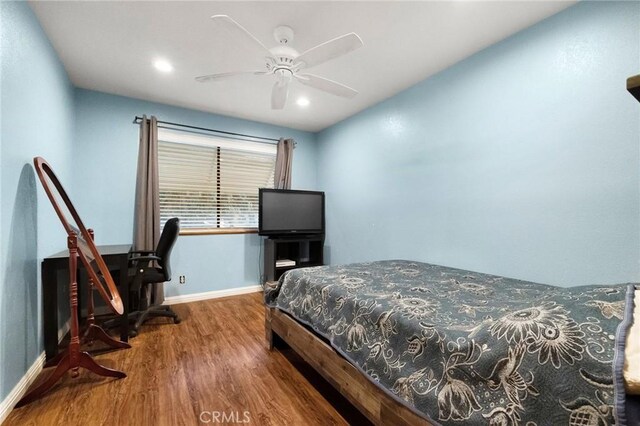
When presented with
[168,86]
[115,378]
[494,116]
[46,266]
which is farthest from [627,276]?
[168,86]

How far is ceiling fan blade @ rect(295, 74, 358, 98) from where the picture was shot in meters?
2.06

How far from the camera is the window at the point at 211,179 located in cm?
344

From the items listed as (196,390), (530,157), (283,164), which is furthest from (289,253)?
(530,157)

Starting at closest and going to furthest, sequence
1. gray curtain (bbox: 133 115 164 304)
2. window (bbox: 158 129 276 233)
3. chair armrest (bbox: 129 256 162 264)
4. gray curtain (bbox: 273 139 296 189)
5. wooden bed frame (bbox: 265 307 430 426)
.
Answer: wooden bed frame (bbox: 265 307 430 426) → chair armrest (bbox: 129 256 162 264) → gray curtain (bbox: 133 115 164 304) → window (bbox: 158 129 276 233) → gray curtain (bbox: 273 139 296 189)

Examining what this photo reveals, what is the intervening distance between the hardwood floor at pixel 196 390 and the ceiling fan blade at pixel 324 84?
7.24ft

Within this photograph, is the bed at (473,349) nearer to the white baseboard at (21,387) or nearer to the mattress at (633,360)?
Result: the mattress at (633,360)

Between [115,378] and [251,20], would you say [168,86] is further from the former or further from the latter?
[115,378]

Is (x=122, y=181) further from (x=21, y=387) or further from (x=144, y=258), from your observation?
(x=21, y=387)

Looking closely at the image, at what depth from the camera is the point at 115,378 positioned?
1807 millimetres

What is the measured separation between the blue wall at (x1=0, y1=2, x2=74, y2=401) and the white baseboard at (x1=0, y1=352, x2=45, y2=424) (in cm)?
4

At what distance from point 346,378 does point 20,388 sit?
6.52 feet

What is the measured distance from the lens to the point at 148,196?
3100 millimetres

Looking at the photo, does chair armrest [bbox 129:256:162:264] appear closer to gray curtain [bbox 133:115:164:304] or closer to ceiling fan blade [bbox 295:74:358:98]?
gray curtain [bbox 133:115:164:304]

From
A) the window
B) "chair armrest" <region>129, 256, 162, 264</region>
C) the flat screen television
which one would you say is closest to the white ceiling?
the window
